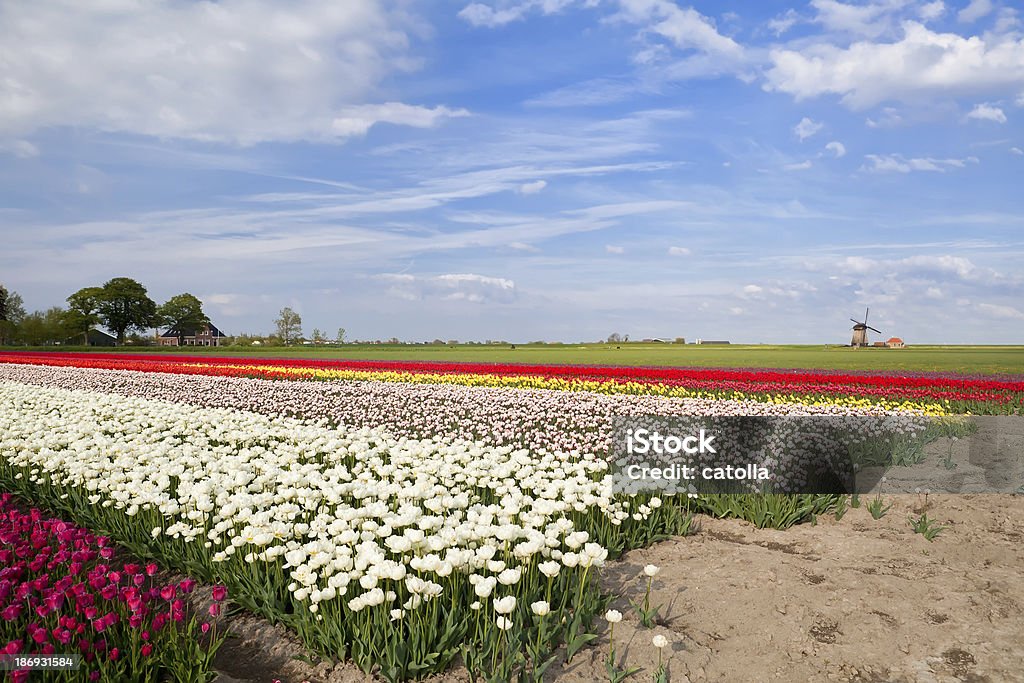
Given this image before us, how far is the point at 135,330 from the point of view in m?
95.4

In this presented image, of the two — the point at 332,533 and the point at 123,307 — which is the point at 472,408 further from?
the point at 123,307

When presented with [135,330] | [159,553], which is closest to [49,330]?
[135,330]

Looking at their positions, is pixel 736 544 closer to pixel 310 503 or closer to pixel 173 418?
pixel 310 503

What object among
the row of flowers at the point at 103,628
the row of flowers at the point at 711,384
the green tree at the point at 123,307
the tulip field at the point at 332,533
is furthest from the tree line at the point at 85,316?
the row of flowers at the point at 103,628

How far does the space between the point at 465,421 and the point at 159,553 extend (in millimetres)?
6077

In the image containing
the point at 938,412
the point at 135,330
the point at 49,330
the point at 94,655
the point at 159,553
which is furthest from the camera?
the point at 135,330

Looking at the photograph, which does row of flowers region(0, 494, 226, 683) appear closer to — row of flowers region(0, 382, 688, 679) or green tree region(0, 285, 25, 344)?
row of flowers region(0, 382, 688, 679)

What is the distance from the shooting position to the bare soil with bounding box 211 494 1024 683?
14.2 ft

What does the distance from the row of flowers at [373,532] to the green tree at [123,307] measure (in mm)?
95524

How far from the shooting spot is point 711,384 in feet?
59.6

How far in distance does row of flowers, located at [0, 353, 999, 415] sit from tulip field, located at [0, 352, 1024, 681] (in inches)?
105

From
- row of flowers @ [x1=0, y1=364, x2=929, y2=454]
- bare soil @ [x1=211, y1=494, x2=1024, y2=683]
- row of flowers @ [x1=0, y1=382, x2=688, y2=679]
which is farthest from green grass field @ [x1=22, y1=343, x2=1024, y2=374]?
bare soil @ [x1=211, y1=494, x2=1024, y2=683]

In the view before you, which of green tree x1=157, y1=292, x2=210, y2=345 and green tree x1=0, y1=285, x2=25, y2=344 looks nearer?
green tree x1=0, y1=285, x2=25, y2=344

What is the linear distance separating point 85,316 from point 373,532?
329ft
